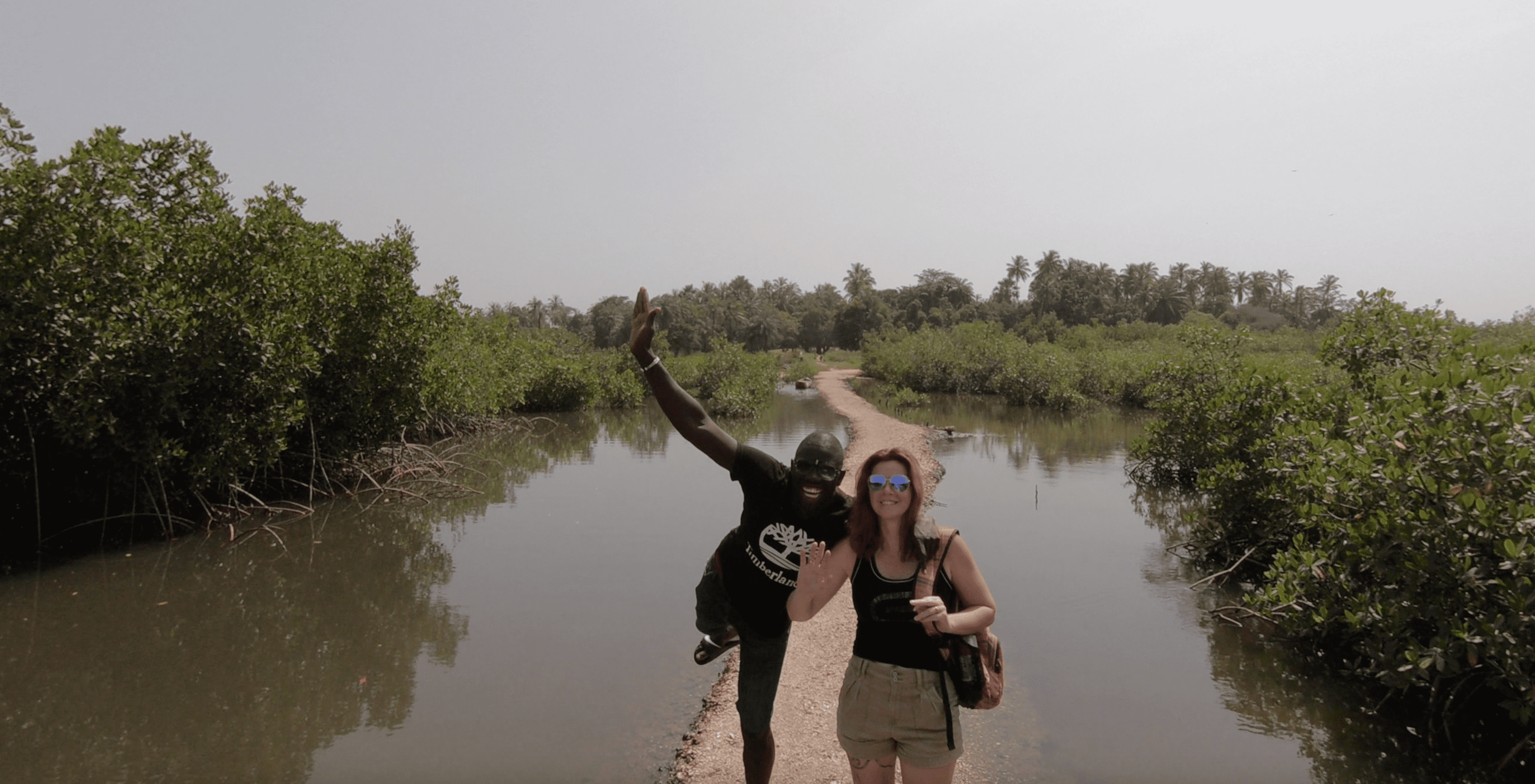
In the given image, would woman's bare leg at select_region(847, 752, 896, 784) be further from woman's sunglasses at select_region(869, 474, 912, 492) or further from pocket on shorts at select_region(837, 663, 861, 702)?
woman's sunglasses at select_region(869, 474, 912, 492)

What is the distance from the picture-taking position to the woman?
2.65 m

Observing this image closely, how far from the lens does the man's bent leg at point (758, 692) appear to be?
3.19m

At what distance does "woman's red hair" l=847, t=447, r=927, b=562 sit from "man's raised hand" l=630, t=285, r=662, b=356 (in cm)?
120

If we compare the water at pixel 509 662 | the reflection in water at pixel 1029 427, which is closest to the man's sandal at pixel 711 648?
the water at pixel 509 662

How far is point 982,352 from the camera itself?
36375mm

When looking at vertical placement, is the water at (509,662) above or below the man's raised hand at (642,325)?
below

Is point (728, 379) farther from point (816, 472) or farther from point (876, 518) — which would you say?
point (876, 518)

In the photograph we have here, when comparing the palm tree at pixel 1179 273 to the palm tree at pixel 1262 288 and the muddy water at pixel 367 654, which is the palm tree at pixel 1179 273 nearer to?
the palm tree at pixel 1262 288

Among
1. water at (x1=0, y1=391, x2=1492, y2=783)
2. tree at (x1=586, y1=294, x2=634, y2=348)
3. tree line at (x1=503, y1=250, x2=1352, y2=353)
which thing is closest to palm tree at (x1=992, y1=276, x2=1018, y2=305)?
tree line at (x1=503, y1=250, x2=1352, y2=353)

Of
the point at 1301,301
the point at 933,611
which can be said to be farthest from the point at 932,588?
the point at 1301,301

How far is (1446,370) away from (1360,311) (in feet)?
13.1

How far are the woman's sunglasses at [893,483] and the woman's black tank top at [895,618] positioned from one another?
0.85 ft

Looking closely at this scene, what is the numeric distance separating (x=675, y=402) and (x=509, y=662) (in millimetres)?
4660

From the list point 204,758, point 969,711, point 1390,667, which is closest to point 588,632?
point 204,758
